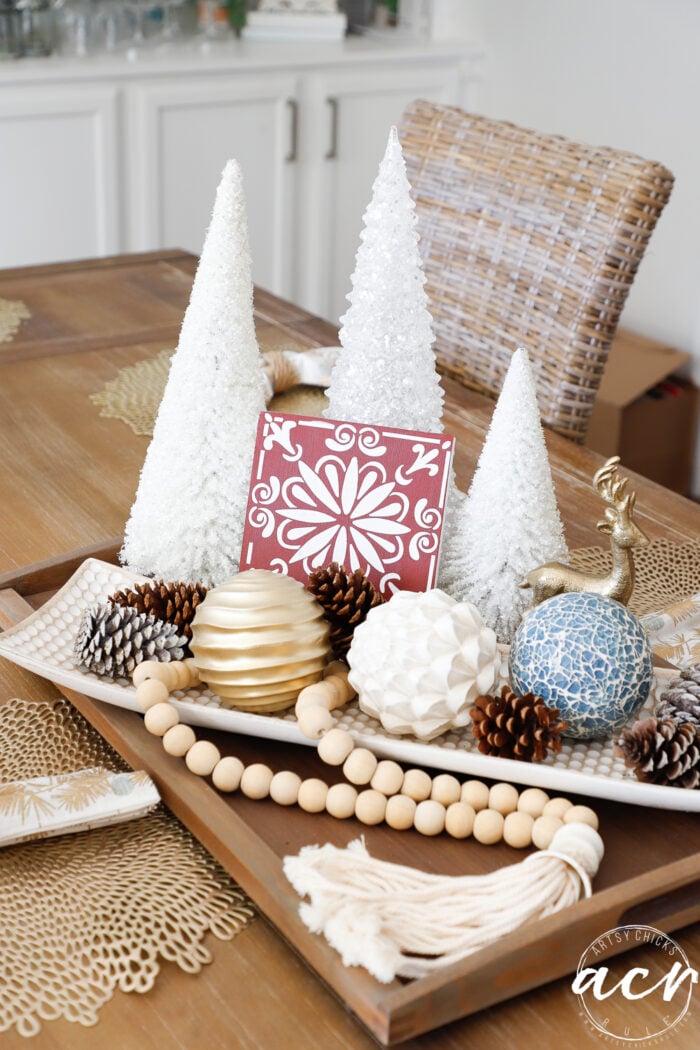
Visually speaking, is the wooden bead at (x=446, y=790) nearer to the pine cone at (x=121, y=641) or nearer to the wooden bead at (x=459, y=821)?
the wooden bead at (x=459, y=821)

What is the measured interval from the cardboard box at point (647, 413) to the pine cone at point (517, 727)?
1909 millimetres

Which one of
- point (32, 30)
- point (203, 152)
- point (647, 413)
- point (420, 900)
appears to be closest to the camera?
point (420, 900)

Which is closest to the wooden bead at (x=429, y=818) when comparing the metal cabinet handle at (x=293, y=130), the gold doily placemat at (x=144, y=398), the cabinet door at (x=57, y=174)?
the gold doily placemat at (x=144, y=398)

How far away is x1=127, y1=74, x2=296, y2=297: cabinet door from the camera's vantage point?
9.63 ft

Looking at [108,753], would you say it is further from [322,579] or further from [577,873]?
[577,873]

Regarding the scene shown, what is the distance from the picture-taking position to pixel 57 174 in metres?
2.87

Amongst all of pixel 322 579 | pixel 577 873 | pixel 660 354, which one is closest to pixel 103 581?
pixel 322 579

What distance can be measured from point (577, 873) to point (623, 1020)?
72 millimetres

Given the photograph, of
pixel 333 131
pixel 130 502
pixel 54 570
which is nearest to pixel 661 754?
pixel 54 570

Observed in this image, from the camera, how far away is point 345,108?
3186 millimetres

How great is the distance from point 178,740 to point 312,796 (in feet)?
0.30

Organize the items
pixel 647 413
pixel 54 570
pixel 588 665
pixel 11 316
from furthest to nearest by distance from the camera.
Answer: pixel 647 413 → pixel 11 316 → pixel 54 570 → pixel 588 665

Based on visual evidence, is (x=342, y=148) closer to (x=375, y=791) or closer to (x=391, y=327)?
(x=391, y=327)

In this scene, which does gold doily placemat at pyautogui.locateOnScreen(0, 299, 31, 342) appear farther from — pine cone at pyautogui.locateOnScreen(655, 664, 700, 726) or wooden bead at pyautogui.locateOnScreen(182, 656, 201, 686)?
pine cone at pyautogui.locateOnScreen(655, 664, 700, 726)
